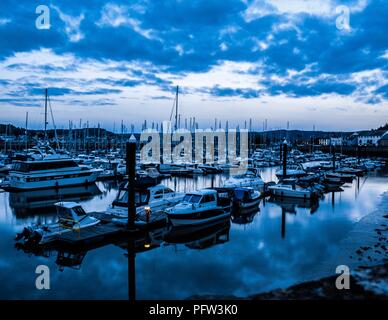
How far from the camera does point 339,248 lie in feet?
54.3

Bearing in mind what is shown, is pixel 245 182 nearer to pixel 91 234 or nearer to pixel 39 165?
pixel 91 234

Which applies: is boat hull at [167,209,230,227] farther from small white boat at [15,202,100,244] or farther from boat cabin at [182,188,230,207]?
small white boat at [15,202,100,244]

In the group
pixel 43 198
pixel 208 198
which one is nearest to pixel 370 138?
pixel 208 198

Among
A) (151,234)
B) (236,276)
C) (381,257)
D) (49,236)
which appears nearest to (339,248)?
(381,257)

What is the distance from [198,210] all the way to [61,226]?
7518 millimetres

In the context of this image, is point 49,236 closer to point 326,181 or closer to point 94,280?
point 94,280

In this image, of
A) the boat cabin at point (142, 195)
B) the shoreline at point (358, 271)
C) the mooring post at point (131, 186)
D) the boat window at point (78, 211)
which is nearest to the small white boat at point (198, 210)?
the boat cabin at point (142, 195)

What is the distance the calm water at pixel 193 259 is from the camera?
12148mm

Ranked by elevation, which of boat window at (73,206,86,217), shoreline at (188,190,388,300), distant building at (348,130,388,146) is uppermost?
distant building at (348,130,388,146)

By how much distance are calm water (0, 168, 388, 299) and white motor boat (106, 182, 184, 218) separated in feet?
7.57

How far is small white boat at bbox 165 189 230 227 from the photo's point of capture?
64.7 feet

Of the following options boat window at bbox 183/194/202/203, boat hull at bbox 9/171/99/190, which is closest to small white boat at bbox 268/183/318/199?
boat window at bbox 183/194/202/203
